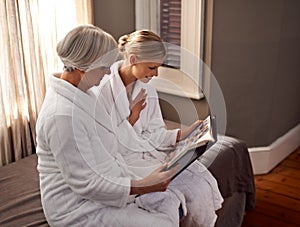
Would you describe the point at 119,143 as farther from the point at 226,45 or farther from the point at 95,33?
the point at 226,45

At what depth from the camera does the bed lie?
165 centimetres

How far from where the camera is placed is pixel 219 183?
6.42 feet

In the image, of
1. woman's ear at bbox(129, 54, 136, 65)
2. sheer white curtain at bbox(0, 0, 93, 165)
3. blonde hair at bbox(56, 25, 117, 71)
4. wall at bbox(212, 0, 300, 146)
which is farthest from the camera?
wall at bbox(212, 0, 300, 146)

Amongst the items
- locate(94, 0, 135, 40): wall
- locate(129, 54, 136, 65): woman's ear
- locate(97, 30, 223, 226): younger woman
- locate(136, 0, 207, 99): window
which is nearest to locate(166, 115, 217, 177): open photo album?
locate(97, 30, 223, 226): younger woman

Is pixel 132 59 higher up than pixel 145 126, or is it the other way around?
pixel 132 59

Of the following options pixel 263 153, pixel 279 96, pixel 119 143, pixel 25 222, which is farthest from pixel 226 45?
pixel 25 222

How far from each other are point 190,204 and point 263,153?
4.16ft

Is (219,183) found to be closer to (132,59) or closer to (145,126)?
(145,126)

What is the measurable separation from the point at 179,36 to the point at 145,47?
1092 mm

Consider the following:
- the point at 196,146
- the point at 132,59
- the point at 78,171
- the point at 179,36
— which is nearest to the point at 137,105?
the point at 132,59

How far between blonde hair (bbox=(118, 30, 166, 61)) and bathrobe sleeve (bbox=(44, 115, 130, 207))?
43 centimetres

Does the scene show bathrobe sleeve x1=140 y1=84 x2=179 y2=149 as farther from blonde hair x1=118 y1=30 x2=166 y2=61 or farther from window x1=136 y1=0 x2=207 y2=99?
window x1=136 y1=0 x2=207 y2=99

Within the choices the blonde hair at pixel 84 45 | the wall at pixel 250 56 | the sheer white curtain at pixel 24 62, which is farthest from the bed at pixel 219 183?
the blonde hair at pixel 84 45

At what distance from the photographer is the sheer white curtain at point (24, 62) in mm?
2074
